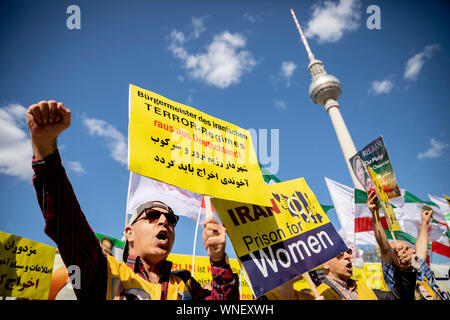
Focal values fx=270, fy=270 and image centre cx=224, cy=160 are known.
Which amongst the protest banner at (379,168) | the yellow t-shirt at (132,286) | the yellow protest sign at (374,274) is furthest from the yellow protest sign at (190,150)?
the yellow protest sign at (374,274)

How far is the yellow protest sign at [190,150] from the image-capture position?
7.73 feet

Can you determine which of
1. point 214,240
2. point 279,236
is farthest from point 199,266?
point 214,240

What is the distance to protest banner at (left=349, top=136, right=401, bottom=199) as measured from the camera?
438 centimetres

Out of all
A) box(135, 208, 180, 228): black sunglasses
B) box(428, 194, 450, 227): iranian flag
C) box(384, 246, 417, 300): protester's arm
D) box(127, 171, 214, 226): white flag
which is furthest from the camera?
Result: box(428, 194, 450, 227): iranian flag

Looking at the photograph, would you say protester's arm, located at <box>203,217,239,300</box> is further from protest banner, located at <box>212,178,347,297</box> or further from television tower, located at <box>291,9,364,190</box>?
television tower, located at <box>291,9,364,190</box>

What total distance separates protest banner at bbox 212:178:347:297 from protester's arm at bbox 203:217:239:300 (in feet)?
1.06

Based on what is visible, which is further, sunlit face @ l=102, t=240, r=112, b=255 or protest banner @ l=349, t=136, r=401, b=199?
sunlit face @ l=102, t=240, r=112, b=255

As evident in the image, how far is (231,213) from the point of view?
9.80ft

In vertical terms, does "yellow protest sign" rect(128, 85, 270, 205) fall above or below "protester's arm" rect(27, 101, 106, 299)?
above

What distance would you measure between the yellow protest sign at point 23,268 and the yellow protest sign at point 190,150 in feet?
13.9

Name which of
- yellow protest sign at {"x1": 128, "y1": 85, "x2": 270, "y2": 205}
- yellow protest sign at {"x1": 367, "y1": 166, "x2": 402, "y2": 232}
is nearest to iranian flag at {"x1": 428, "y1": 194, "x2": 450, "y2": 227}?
yellow protest sign at {"x1": 367, "y1": 166, "x2": 402, "y2": 232}

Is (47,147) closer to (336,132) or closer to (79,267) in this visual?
(79,267)

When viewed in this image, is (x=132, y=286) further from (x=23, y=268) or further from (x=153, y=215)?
(x=23, y=268)
